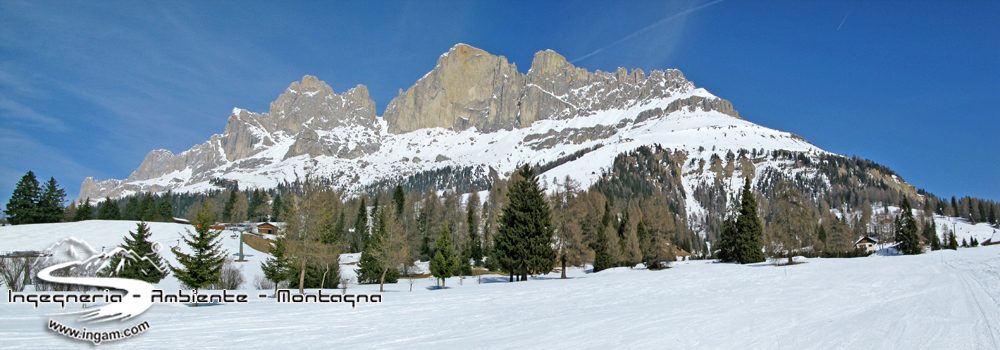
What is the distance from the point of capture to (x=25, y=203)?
2253 inches

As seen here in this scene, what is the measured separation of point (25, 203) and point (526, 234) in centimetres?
6760

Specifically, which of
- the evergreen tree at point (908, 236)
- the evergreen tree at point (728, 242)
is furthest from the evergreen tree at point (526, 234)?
the evergreen tree at point (908, 236)

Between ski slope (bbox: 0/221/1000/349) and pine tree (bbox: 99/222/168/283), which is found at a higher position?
pine tree (bbox: 99/222/168/283)

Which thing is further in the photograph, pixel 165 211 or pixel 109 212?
pixel 165 211

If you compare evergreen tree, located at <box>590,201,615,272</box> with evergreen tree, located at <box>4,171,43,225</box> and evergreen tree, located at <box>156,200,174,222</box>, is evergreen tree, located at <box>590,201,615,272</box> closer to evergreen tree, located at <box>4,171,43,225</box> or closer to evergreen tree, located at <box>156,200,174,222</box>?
evergreen tree, located at <box>4,171,43,225</box>

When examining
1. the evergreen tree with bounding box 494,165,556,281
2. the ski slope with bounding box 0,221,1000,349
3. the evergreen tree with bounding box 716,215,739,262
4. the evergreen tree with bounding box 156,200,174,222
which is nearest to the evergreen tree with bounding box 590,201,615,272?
the evergreen tree with bounding box 494,165,556,281

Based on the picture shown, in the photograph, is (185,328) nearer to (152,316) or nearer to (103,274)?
(152,316)

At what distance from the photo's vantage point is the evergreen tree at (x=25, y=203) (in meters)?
56.6

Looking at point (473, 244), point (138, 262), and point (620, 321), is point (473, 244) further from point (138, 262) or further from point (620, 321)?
point (620, 321)

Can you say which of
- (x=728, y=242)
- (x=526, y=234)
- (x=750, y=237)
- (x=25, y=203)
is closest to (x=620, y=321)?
(x=526, y=234)

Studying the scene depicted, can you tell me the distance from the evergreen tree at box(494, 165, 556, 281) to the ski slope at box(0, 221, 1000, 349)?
12942 millimetres

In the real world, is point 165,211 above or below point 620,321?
above

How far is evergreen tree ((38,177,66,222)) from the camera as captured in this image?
192 ft

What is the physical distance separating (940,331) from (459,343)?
11.0 metres
